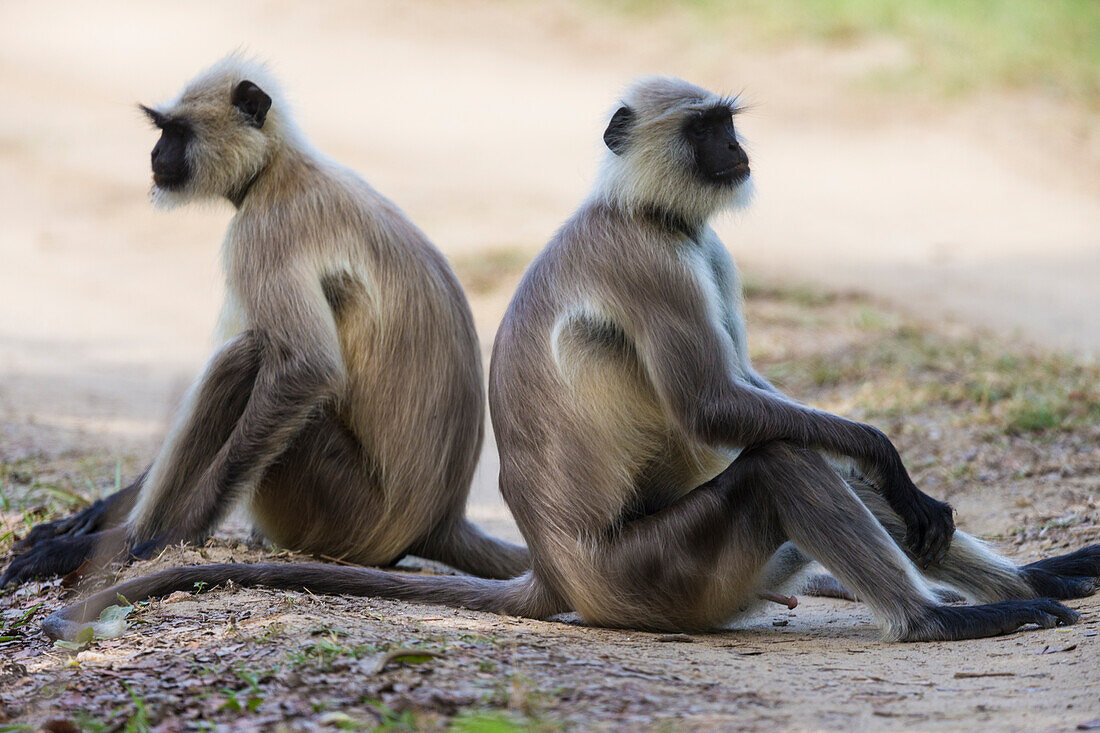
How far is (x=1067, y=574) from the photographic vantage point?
13.5 feet

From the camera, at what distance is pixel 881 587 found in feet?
11.9

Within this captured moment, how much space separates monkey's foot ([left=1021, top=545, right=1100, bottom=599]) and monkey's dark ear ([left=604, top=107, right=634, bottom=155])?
1954 millimetres

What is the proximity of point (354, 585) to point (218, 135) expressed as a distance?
206 centimetres

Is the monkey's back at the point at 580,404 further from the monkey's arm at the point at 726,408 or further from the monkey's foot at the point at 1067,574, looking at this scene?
the monkey's foot at the point at 1067,574

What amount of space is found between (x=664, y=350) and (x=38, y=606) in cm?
231

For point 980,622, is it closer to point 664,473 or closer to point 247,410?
point 664,473

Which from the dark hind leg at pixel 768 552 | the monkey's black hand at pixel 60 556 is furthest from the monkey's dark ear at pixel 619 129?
the monkey's black hand at pixel 60 556

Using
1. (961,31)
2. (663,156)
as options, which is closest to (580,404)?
(663,156)

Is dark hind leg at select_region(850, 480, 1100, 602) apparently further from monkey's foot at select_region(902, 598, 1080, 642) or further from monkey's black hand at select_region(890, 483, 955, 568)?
monkey's foot at select_region(902, 598, 1080, 642)

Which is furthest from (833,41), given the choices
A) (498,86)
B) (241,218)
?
(241,218)

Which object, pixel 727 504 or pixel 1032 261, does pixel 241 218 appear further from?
pixel 1032 261

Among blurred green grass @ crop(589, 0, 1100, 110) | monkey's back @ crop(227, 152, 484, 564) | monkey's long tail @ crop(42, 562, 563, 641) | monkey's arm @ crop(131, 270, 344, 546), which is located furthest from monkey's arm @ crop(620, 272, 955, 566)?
blurred green grass @ crop(589, 0, 1100, 110)

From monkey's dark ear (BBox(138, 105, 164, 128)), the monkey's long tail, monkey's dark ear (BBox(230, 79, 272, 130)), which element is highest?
monkey's dark ear (BBox(230, 79, 272, 130))

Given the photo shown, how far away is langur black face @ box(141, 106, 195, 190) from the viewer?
17.0 ft
